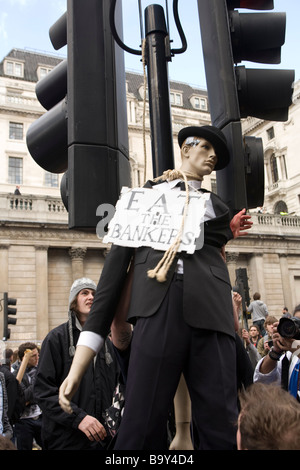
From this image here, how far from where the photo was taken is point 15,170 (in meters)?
40.9

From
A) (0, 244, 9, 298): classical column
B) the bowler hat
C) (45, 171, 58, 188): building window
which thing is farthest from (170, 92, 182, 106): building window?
the bowler hat

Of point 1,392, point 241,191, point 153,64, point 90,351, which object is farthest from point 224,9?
point 1,392

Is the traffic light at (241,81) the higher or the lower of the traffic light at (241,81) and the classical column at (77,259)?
the lower

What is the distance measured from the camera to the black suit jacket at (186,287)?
224 centimetres

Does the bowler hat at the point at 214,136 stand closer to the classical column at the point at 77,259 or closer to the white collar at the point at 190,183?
the white collar at the point at 190,183

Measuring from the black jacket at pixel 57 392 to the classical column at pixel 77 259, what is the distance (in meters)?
22.3

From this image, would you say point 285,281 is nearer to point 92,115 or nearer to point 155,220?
point 92,115

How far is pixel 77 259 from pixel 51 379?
2276cm

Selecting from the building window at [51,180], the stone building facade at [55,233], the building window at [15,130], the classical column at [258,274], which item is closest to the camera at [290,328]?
the stone building facade at [55,233]

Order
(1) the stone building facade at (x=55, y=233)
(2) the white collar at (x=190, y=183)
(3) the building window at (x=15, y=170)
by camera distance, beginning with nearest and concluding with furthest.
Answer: (2) the white collar at (x=190, y=183)
(1) the stone building facade at (x=55, y=233)
(3) the building window at (x=15, y=170)

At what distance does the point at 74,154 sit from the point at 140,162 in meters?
39.8

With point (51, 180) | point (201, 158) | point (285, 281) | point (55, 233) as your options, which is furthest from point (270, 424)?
point (51, 180)

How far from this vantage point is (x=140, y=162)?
42344mm

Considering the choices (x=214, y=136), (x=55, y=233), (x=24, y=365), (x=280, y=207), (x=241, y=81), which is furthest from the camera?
(x=280, y=207)
